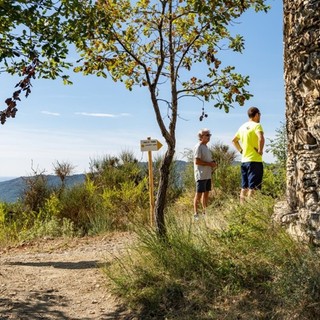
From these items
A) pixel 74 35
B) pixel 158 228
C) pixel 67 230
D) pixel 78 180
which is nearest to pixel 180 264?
pixel 158 228

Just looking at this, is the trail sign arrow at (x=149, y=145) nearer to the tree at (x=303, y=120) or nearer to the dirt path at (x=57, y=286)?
the dirt path at (x=57, y=286)

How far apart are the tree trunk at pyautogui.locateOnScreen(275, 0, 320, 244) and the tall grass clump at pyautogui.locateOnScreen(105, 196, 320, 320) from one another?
0.26m

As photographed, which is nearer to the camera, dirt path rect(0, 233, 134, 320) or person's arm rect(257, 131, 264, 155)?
dirt path rect(0, 233, 134, 320)

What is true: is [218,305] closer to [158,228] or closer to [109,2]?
[158,228]

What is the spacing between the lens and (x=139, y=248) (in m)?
5.46

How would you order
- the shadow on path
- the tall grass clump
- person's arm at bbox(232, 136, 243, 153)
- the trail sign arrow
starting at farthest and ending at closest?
the trail sign arrow
person's arm at bbox(232, 136, 243, 153)
the shadow on path
the tall grass clump

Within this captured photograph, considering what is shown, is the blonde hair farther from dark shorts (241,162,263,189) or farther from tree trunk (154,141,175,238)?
tree trunk (154,141,175,238)

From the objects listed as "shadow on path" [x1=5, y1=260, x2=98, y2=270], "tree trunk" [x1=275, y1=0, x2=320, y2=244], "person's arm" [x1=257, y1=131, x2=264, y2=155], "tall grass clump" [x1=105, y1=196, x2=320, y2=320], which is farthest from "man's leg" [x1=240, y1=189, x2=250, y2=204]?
"shadow on path" [x1=5, y1=260, x2=98, y2=270]

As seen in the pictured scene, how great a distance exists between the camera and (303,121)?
488cm

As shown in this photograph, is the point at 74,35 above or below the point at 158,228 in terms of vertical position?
above

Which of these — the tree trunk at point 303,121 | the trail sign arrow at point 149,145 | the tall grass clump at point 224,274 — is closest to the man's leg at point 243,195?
the tall grass clump at point 224,274

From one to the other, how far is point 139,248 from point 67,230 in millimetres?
5641

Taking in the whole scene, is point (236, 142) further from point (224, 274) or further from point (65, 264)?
point (224, 274)

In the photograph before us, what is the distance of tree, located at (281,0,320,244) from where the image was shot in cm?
468
